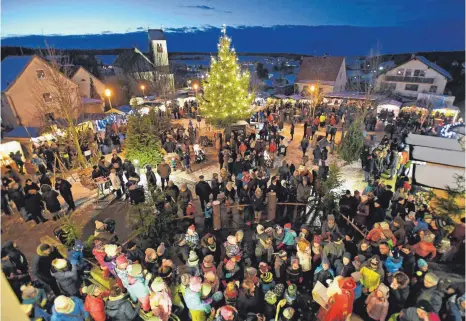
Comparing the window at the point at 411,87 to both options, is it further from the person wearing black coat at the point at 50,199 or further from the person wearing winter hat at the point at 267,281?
the person wearing black coat at the point at 50,199

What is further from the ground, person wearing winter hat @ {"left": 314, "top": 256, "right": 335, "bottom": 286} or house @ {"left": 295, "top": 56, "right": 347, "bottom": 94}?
house @ {"left": 295, "top": 56, "right": 347, "bottom": 94}

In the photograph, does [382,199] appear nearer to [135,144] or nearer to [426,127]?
[135,144]

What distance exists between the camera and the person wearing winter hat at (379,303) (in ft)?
14.5

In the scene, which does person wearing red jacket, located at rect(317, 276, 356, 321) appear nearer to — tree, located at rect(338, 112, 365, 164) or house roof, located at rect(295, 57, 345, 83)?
tree, located at rect(338, 112, 365, 164)

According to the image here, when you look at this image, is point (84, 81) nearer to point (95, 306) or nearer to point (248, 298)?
point (95, 306)

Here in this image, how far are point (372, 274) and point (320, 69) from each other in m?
34.0

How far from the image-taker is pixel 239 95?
1683 cm

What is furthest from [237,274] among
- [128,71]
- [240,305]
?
[128,71]

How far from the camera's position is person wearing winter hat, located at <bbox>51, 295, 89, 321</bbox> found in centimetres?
400

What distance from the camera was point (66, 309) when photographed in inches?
159

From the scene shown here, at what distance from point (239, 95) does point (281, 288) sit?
44.6 ft

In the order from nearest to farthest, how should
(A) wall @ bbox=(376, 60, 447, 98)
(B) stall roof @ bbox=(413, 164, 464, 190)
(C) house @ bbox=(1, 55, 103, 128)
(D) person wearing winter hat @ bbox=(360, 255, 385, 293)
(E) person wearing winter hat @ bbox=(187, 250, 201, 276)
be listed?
(D) person wearing winter hat @ bbox=(360, 255, 385, 293) < (E) person wearing winter hat @ bbox=(187, 250, 201, 276) < (B) stall roof @ bbox=(413, 164, 464, 190) < (C) house @ bbox=(1, 55, 103, 128) < (A) wall @ bbox=(376, 60, 447, 98)

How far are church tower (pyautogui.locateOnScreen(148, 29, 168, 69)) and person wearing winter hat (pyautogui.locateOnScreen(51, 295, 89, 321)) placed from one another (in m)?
47.0

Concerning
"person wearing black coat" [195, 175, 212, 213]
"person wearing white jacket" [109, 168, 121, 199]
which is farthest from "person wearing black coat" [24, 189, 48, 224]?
"person wearing black coat" [195, 175, 212, 213]
